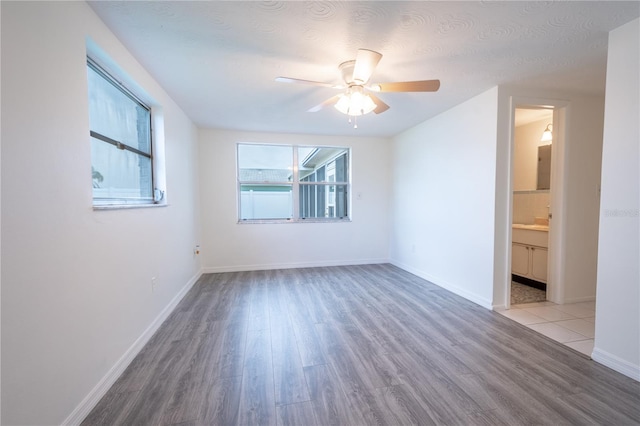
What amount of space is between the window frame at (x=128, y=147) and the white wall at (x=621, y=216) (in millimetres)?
3481

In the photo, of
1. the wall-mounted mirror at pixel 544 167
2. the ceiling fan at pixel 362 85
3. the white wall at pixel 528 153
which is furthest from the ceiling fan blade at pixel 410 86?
the wall-mounted mirror at pixel 544 167

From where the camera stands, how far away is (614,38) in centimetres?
175

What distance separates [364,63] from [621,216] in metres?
2.08

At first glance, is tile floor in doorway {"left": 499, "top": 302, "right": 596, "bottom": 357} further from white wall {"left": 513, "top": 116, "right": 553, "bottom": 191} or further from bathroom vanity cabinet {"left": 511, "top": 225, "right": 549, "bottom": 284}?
white wall {"left": 513, "top": 116, "right": 553, "bottom": 191}

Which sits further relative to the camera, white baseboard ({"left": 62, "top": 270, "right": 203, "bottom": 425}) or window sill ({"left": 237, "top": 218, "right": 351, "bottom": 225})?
Result: window sill ({"left": 237, "top": 218, "right": 351, "bottom": 225})

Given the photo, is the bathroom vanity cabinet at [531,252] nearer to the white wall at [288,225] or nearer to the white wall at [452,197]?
the white wall at [452,197]

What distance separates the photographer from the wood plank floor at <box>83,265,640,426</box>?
1396 millimetres

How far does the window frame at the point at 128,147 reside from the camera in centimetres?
170

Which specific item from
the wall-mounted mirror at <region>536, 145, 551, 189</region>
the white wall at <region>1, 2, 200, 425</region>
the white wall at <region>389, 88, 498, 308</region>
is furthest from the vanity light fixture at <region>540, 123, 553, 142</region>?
the white wall at <region>1, 2, 200, 425</region>

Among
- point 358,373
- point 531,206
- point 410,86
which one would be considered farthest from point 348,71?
Answer: point 531,206

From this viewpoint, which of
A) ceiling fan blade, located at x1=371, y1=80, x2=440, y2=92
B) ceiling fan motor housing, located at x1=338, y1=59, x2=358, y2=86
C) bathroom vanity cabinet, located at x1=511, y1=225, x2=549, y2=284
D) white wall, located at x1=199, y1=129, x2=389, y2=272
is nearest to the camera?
ceiling fan blade, located at x1=371, y1=80, x2=440, y2=92

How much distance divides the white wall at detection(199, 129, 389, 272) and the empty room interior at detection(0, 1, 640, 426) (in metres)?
0.48

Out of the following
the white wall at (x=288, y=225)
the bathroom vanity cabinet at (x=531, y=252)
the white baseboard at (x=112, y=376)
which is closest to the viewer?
the white baseboard at (x=112, y=376)

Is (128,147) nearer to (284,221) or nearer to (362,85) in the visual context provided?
(362,85)
